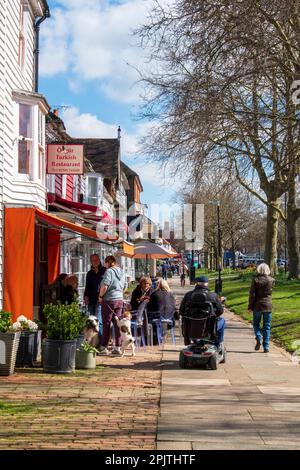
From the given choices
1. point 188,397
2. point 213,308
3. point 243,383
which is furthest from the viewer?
point 213,308

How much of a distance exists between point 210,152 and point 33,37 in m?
5.52

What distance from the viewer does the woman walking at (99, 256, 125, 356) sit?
13148 mm

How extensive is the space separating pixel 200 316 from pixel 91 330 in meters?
2.36

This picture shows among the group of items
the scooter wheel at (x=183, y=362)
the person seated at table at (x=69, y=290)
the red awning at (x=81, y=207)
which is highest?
the red awning at (x=81, y=207)

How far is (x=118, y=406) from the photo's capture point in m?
8.44

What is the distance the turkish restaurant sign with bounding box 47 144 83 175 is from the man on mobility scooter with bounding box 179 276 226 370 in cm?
689

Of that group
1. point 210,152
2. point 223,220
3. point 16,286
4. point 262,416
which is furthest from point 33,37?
point 223,220

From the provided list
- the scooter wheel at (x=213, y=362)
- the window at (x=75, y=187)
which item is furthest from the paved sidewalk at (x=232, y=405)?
the window at (x=75, y=187)

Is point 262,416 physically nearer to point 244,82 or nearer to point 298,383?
point 298,383

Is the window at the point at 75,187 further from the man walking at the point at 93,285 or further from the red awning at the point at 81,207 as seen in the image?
the man walking at the point at 93,285

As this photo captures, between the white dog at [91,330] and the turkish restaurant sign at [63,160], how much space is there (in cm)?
569

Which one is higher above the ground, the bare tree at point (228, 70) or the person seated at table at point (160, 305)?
the bare tree at point (228, 70)

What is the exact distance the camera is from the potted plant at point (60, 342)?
10.9 m

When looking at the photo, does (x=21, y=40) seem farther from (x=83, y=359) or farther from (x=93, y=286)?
(x=83, y=359)
